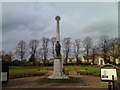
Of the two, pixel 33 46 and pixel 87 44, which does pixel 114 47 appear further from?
pixel 33 46

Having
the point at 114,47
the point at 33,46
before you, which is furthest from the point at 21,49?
the point at 114,47

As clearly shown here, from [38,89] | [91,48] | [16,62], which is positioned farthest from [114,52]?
[38,89]

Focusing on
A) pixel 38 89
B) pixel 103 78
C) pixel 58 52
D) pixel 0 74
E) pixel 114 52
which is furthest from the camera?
pixel 114 52

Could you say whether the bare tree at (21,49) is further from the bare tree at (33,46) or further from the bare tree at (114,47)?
the bare tree at (114,47)

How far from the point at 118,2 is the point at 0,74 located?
25.0ft

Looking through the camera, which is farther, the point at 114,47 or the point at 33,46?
the point at 33,46

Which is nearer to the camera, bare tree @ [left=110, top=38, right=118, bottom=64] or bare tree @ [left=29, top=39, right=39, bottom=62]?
bare tree @ [left=110, top=38, right=118, bottom=64]

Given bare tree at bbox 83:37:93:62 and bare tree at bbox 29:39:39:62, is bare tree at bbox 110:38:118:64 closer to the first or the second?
bare tree at bbox 83:37:93:62

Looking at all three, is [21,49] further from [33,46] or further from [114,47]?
[114,47]

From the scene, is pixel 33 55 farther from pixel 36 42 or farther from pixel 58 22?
pixel 58 22

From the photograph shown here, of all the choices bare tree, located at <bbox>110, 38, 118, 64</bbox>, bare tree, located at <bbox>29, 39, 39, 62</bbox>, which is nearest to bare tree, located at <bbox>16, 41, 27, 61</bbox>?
bare tree, located at <bbox>29, 39, 39, 62</bbox>

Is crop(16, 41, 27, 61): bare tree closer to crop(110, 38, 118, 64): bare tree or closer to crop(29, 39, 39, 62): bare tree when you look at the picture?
crop(29, 39, 39, 62): bare tree

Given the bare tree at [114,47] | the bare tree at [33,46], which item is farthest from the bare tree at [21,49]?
the bare tree at [114,47]

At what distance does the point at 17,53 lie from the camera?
63406mm
